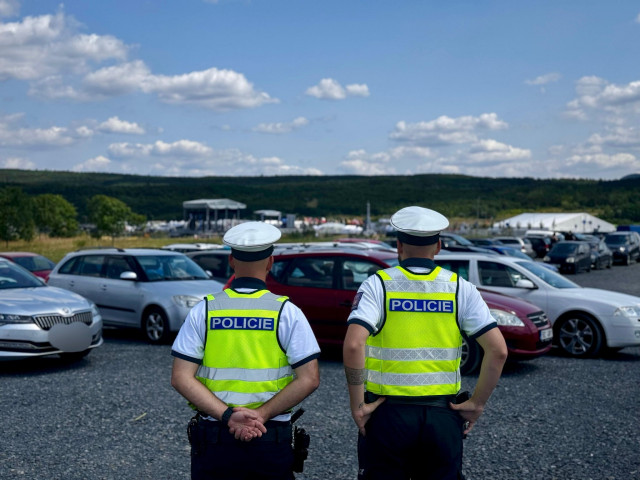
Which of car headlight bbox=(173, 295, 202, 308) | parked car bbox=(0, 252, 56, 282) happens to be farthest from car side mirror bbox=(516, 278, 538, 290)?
parked car bbox=(0, 252, 56, 282)

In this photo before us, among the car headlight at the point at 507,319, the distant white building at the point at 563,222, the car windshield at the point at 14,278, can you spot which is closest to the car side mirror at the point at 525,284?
the car headlight at the point at 507,319

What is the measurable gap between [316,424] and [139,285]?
6.38 m

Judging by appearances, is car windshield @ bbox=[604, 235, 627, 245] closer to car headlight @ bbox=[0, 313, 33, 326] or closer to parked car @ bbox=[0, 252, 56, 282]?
parked car @ bbox=[0, 252, 56, 282]

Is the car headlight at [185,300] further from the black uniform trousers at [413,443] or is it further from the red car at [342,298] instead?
the black uniform trousers at [413,443]

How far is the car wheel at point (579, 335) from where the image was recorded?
1062cm

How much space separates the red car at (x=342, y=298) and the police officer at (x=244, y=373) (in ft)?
21.4

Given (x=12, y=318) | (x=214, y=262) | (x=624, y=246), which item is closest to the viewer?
(x=12, y=318)

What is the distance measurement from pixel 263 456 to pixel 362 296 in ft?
2.65

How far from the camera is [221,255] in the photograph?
15.5 metres

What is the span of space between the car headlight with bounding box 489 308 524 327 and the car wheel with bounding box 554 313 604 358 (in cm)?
184

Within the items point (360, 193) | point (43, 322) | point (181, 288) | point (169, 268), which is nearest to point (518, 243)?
point (169, 268)

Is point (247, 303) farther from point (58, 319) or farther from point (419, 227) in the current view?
point (58, 319)

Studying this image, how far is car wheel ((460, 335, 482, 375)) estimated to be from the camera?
9.06m

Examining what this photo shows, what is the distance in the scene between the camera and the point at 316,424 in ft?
21.8
